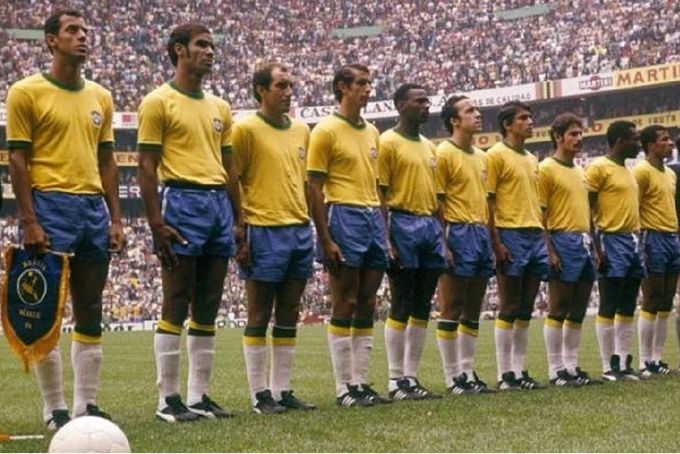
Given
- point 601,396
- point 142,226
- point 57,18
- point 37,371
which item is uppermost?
point 57,18

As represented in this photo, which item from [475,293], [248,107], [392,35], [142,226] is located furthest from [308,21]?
[475,293]

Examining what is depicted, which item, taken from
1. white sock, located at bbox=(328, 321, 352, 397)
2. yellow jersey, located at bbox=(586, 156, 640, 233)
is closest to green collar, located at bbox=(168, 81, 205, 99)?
white sock, located at bbox=(328, 321, 352, 397)

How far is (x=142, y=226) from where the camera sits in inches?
1812

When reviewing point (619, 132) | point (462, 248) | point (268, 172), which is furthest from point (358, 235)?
point (619, 132)

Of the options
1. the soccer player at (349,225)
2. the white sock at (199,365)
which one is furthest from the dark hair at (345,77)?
the white sock at (199,365)

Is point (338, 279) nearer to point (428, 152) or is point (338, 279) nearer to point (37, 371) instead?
point (428, 152)

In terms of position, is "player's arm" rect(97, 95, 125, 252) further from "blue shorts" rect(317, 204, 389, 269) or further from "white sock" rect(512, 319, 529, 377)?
"white sock" rect(512, 319, 529, 377)

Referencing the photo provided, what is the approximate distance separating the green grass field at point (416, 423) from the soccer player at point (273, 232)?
Result: 1.22ft

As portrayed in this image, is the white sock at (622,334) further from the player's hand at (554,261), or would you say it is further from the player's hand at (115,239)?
the player's hand at (115,239)

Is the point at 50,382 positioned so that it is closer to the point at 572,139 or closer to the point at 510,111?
the point at 510,111

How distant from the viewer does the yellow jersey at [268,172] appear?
8.24 metres

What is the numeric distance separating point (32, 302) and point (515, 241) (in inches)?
176

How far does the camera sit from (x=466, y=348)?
970cm

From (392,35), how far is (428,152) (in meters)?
47.0
